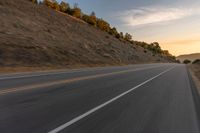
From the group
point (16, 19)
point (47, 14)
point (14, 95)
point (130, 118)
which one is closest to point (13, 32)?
point (16, 19)

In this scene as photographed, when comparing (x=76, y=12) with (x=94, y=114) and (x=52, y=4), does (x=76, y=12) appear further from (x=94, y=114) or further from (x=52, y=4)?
(x=94, y=114)

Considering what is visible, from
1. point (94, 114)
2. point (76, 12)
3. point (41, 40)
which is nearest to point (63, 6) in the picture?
point (76, 12)

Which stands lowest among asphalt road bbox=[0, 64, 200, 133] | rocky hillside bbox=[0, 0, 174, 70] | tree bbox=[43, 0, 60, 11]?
asphalt road bbox=[0, 64, 200, 133]

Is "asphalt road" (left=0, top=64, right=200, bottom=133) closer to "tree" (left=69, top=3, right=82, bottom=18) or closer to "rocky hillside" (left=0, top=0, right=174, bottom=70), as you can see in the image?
"rocky hillside" (left=0, top=0, right=174, bottom=70)

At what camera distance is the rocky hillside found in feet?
124

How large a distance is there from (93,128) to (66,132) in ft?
2.25

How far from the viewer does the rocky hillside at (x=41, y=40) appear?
37.8 metres

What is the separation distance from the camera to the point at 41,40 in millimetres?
49438

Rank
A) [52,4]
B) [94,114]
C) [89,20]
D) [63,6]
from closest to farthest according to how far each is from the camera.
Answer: [94,114] → [52,4] → [63,6] → [89,20]

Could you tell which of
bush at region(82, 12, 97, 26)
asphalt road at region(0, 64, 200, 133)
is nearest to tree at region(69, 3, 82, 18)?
bush at region(82, 12, 97, 26)

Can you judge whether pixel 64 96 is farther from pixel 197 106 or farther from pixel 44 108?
pixel 197 106

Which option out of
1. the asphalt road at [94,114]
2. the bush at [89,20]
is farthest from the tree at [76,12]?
the asphalt road at [94,114]

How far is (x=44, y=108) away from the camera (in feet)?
30.1

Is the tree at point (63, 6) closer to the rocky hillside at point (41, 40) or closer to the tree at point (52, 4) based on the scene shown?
the tree at point (52, 4)
